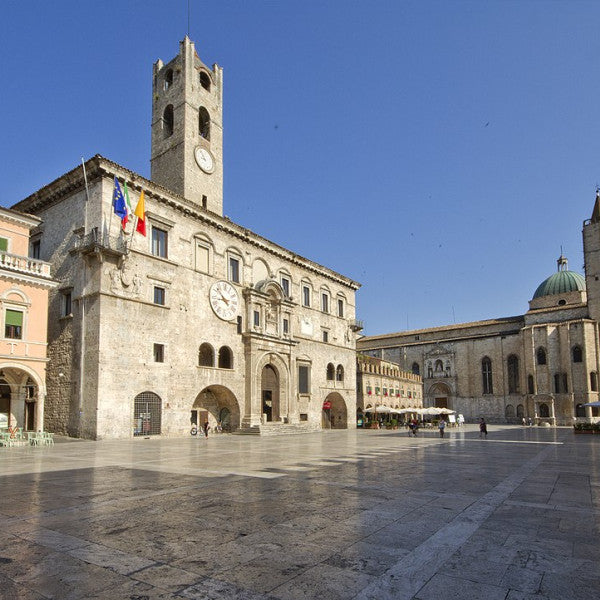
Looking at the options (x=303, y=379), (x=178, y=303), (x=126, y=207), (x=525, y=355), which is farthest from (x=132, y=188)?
(x=525, y=355)

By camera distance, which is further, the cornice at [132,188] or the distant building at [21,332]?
the cornice at [132,188]

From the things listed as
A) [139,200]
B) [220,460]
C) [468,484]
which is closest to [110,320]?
[139,200]

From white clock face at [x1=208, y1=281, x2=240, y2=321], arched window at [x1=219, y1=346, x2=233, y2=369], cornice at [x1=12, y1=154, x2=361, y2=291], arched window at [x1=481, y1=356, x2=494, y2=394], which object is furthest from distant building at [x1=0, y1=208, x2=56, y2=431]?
arched window at [x1=481, y1=356, x2=494, y2=394]

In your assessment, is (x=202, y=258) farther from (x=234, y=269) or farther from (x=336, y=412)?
(x=336, y=412)

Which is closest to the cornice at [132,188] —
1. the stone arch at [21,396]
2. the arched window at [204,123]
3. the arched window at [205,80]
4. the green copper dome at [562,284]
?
the arched window at [204,123]

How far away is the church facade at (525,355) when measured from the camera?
59.0m

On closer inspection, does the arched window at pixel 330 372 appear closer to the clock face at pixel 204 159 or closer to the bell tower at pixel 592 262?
the clock face at pixel 204 159

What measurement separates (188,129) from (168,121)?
9.90 feet

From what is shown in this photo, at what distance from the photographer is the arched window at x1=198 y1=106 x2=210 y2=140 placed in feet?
123

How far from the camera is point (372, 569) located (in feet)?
17.2

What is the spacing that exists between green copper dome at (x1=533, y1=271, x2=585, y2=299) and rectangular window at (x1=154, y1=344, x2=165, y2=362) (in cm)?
5922

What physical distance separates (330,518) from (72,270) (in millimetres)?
23997

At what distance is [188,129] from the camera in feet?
116

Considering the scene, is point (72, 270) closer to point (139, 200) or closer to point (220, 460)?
point (139, 200)
